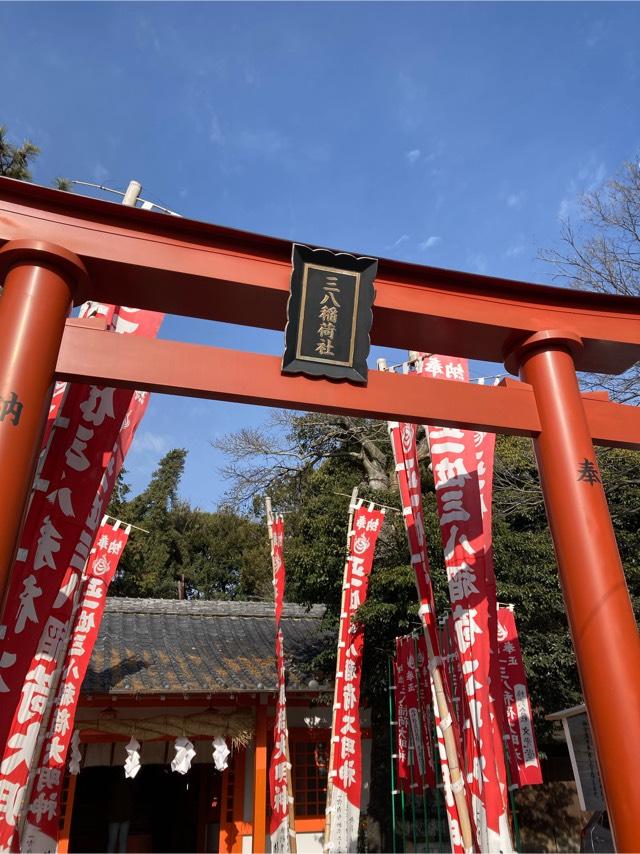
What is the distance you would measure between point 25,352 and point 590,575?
3108mm

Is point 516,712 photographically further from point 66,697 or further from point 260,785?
point 66,697

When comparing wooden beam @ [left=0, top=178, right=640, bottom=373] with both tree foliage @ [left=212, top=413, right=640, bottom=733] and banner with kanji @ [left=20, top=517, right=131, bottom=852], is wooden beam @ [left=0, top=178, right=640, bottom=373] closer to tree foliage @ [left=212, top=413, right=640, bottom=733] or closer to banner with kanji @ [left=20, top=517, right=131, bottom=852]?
banner with kanji @ [left=20, top=517, right=131, bottom=852]

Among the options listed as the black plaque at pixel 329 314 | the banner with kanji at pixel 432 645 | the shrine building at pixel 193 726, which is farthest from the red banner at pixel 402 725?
the black plaque at pixel 329 314

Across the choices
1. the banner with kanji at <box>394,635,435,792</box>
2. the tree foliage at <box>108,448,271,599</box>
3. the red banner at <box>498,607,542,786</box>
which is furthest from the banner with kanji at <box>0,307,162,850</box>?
the tree foliage at <box>108,448,271,599</box>

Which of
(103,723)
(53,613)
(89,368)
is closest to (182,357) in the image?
(89,368)

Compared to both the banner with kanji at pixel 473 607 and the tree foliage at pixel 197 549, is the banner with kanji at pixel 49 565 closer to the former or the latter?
the banner with kanji at pixel 473 607

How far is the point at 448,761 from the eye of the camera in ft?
15.5

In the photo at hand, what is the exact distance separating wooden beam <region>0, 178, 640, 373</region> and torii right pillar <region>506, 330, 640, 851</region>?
0.27 metres

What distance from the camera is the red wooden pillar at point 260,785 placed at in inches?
351

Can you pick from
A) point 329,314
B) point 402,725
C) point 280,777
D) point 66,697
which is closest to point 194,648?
point 280,777

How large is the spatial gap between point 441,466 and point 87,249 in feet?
10.3

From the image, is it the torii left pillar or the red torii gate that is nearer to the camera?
the torii left pillar

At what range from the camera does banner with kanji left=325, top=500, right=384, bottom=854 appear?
684 centimetres

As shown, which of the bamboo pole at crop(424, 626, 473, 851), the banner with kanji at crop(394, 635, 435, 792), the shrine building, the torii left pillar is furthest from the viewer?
the shrine building
